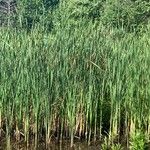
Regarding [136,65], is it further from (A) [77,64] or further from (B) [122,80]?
(A) [77,64]

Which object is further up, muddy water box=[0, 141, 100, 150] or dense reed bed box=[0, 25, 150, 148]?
dense reed bed box=[0, 25, 150, 148]

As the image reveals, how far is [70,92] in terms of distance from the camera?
4.86 meters

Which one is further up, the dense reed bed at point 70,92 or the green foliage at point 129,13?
the green foliage at point 129,13

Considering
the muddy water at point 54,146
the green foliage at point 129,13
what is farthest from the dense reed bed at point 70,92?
the green foliage at point 129,13

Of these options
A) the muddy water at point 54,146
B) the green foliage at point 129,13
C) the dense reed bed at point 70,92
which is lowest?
the muddy water at point 54,146

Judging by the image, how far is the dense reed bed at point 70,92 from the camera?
15.5ft

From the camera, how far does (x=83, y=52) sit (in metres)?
5.21

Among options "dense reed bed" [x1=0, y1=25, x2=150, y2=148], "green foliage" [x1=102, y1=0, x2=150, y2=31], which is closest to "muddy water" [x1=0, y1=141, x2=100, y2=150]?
"dense reed bed" [x1=0, y1=25, x2=150, y2=148]

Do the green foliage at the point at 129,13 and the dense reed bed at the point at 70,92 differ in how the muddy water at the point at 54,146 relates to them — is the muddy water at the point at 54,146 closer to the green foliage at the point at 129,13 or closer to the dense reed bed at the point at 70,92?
the dense reed bed at the point at 70,92

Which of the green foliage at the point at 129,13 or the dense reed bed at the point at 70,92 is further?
the green foliage at the point at 129,13

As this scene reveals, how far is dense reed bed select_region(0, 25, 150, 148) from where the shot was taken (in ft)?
15.5

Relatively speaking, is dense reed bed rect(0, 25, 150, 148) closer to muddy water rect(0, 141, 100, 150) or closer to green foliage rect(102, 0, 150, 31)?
muddy water rect(0, 141, 100, 150)

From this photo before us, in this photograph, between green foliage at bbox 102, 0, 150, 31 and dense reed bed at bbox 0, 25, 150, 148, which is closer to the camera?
dense reed bed at bbox 0, 25, 150, 148

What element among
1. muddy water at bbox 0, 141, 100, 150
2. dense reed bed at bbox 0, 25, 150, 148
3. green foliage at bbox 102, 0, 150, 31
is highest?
green foliage at bbox 102, 0, 150, 31
